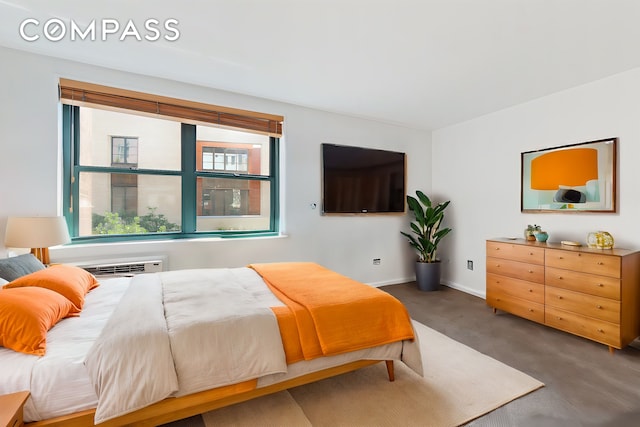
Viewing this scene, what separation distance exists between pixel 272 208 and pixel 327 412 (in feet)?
8.28

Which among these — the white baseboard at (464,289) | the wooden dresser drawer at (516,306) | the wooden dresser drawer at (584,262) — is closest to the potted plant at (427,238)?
the white baseboard at (464,289)

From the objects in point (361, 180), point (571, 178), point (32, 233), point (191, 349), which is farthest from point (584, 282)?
point (32, 233)

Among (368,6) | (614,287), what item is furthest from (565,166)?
(368,6)

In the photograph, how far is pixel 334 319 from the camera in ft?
5.71

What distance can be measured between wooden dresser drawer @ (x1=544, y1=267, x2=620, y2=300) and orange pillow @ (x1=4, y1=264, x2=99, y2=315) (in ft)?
12.4

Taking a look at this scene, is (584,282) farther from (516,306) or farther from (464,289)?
(464,289)

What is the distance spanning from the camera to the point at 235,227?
3623 mm

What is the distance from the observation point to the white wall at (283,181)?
8.20 feet

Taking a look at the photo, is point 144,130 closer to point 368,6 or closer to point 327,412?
point 368,6

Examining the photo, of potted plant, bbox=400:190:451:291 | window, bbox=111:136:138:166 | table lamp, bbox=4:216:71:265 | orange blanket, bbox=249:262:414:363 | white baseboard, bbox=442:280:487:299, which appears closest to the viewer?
orange blanket, bbox=249:262:414:363

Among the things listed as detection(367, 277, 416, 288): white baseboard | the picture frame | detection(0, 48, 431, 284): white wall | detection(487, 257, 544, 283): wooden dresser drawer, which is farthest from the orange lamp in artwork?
detection(367, 277, 416, 288): white baseboard

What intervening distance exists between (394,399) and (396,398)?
18mm

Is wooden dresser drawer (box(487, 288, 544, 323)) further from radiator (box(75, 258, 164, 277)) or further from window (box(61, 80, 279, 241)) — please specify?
radiator (box(75, 258, 164, 277))

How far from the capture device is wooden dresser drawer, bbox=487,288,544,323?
2.91 meters
